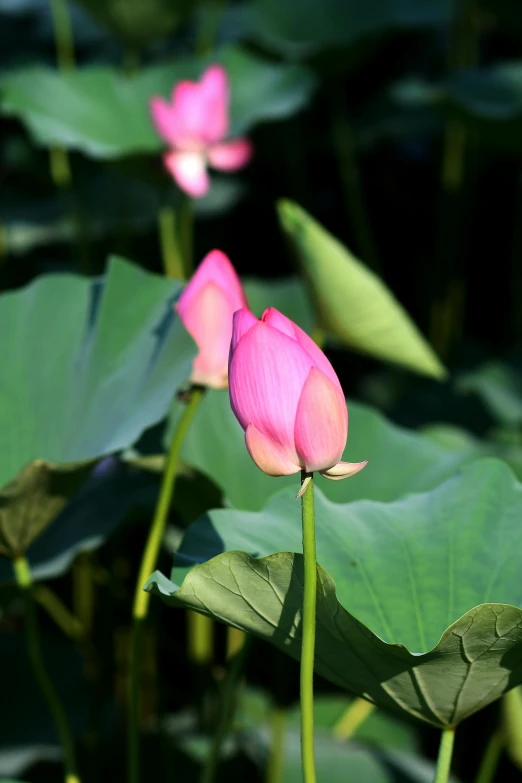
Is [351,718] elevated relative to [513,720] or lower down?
lower down

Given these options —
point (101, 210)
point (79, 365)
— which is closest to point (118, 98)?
point (101, 210)

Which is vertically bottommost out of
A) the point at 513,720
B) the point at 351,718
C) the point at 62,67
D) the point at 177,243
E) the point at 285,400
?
the point at 351,718

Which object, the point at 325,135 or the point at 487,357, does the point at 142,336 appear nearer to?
the point at 487,357

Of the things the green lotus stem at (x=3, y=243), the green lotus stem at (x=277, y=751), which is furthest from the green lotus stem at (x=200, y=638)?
the green lotus stem at (x=3, y=243)

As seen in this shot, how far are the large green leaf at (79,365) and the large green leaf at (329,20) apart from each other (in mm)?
1097

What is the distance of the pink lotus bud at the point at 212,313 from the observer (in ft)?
2.34

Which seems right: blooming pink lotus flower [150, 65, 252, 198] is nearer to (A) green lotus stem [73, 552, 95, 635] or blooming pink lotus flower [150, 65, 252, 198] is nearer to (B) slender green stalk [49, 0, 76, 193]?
(B) slender green stalk [49, 0, 76, 193]

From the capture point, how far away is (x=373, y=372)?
7.46 ft

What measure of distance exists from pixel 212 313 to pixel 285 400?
243 mm

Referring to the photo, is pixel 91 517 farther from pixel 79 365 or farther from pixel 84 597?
pixel 84 597

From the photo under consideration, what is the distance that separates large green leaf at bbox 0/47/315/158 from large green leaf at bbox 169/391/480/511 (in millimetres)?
646

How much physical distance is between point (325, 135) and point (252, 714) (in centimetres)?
128

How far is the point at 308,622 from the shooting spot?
18.9 inches

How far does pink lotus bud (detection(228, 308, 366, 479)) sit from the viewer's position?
18.9 inches
